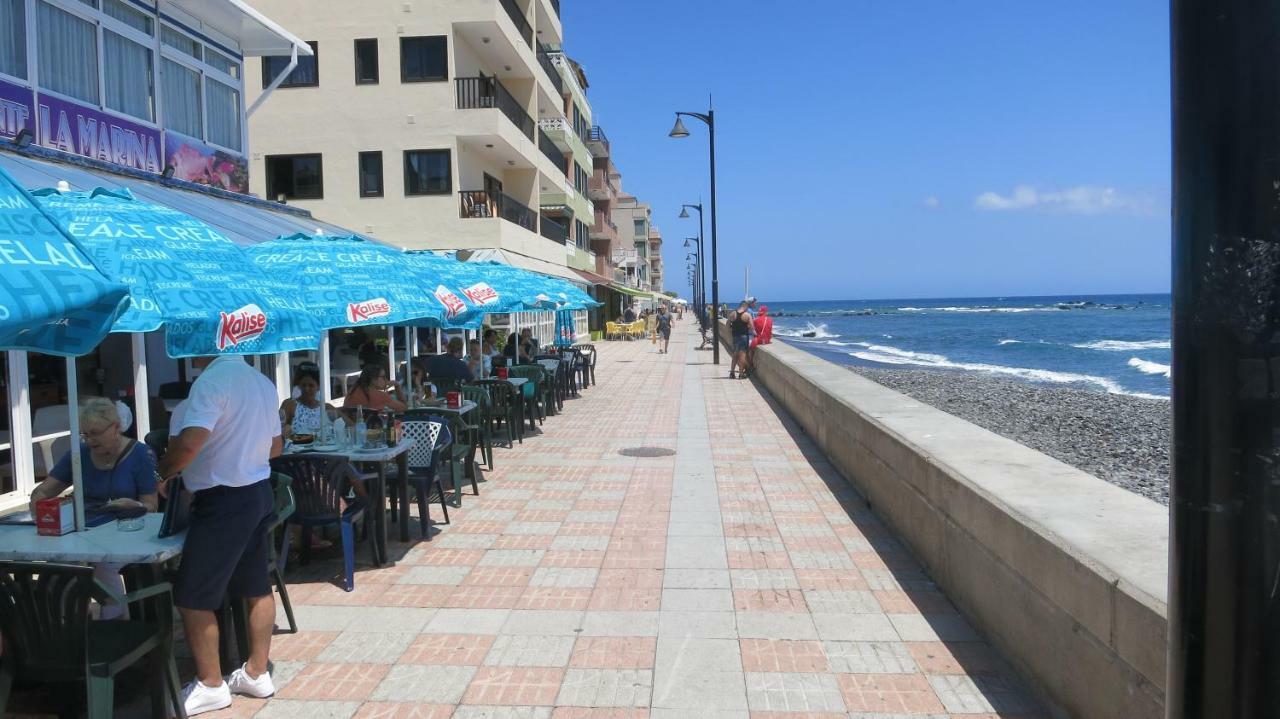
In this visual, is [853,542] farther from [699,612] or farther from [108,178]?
[108,178]

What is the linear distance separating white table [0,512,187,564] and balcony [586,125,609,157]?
42.8m

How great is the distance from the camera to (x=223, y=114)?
36.8 ft

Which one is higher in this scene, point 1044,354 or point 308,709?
point 308,709

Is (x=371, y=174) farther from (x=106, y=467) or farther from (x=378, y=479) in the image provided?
(x=106, y=467)

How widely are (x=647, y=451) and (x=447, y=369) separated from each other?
2879 mm

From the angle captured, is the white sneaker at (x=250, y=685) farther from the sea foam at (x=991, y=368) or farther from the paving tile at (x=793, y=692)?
the sea foam at (x=991, y=368)

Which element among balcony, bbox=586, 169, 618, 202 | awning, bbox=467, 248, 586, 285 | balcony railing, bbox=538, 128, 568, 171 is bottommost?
awning, bbox=467, 248, 586, 285

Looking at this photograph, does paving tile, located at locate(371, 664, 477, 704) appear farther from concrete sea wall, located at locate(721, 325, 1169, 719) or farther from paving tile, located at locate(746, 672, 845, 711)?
concrete sea wall, located at locate(721, 325, 1169, 719)

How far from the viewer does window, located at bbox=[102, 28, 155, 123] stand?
8.90 meters

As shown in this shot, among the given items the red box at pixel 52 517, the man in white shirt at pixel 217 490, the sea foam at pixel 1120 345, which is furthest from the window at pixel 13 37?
the sea foam at pixel 1120 345

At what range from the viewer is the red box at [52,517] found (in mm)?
3920

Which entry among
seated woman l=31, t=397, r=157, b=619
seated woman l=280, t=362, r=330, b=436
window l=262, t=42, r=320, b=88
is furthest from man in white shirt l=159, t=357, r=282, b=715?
window l=262, t=42, r=320, b=88

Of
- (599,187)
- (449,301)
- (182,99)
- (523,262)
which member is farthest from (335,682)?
(599,187)

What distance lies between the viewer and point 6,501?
6035mm
